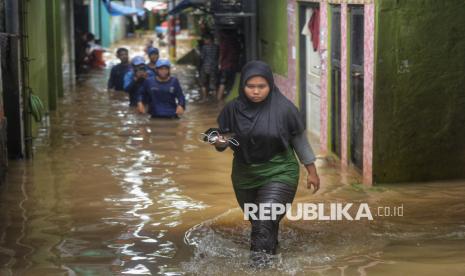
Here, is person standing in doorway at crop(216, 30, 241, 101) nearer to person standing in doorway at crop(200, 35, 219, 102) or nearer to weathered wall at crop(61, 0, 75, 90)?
person standing in doorway at crop(200, 35, 219, 102)

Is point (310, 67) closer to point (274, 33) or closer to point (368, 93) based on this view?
point (274, 33)

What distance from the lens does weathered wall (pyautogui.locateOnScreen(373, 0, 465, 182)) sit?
1034cm

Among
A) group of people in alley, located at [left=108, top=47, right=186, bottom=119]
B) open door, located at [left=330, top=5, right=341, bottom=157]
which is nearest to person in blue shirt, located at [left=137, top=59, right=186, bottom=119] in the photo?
group of people in alley, located at [left=108, top=47, right=186, bottom=119]

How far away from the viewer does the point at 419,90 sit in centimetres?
1051

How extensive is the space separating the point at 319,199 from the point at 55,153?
4666 mm

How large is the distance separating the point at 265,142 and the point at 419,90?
12.0 ft

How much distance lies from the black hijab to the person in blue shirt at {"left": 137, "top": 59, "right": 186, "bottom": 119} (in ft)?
24.3

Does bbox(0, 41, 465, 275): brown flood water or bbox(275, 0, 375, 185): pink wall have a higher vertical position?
bbox(275, 0, 375, 185): pink wall

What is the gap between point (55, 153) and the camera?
13383 mm

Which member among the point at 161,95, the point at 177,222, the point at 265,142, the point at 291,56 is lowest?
the point at 177,222

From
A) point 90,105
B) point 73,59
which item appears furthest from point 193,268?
point 73,59

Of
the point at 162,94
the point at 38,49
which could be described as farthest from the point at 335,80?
the point at 38,49

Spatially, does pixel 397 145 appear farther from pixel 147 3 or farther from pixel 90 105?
pixel 147 3

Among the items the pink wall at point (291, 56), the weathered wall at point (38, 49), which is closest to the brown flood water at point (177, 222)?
the weathered wall at point (38, 49)
